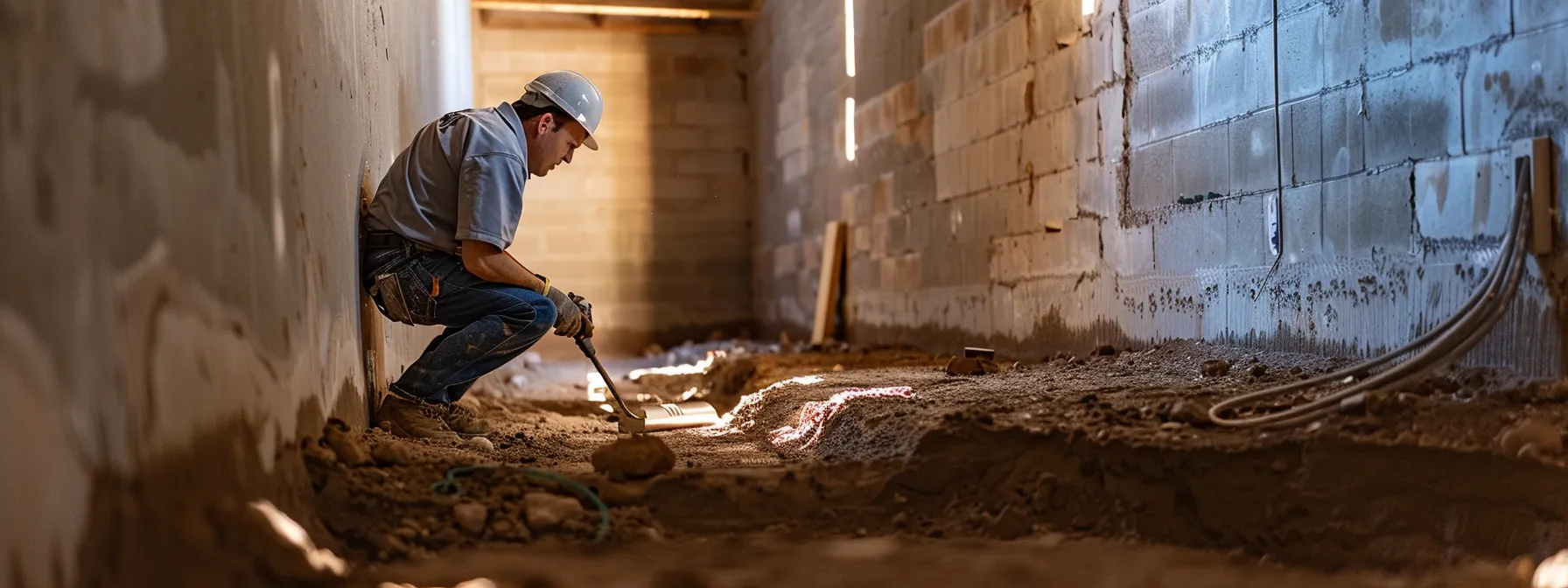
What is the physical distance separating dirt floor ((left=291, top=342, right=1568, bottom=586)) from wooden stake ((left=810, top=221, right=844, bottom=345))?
197 inches

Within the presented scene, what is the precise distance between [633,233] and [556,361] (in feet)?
6.31

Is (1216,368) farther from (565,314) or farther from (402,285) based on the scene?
(402,285)

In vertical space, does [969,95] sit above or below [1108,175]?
above

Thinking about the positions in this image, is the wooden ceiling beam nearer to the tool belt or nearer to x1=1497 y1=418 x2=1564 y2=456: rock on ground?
the tool belt

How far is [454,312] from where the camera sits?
3.52 metres

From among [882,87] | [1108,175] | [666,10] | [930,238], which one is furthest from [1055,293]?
[666,10]

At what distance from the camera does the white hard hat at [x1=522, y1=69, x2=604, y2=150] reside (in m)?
3.74

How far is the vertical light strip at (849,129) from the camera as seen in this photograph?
7.70 metres

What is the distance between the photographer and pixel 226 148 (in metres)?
2.04

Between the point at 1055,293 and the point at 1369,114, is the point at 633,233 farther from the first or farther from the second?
the point at 1369,114

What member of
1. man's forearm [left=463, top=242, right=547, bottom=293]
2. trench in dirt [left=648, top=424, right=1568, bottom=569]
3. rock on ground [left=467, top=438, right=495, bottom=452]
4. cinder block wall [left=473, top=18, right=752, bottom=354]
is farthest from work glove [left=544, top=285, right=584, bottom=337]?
cinder block wall [left=473, top=18, right=752, bottom=354]

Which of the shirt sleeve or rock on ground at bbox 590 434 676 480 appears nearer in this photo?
rock on ground at bbox 590 434 676 480

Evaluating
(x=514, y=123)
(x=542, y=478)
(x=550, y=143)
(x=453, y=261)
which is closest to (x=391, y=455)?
(x=542, y=478)

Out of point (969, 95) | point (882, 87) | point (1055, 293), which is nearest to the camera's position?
point (1055, 293)
